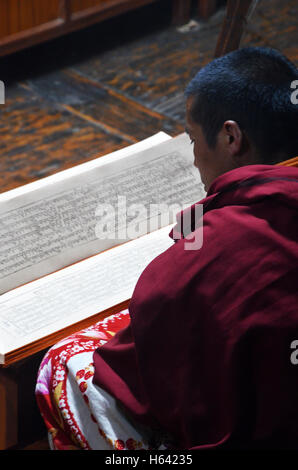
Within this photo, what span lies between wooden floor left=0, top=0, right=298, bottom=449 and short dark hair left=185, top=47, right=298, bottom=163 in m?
1.41

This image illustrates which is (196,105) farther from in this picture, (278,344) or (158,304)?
(278,344)

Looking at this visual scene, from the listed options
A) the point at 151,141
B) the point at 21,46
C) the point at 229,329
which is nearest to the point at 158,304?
the point at 229,329

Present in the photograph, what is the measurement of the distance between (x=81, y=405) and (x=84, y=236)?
58cm

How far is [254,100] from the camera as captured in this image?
1.60m

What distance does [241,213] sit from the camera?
138 centimetres

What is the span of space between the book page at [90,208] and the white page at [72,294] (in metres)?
0.04

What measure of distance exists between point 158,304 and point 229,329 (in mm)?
149

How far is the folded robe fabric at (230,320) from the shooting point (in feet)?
4.38

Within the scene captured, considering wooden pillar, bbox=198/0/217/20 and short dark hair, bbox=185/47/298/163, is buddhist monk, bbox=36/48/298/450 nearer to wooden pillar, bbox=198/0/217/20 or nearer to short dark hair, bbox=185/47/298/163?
short dark hair, bbox=185/47/298/163
